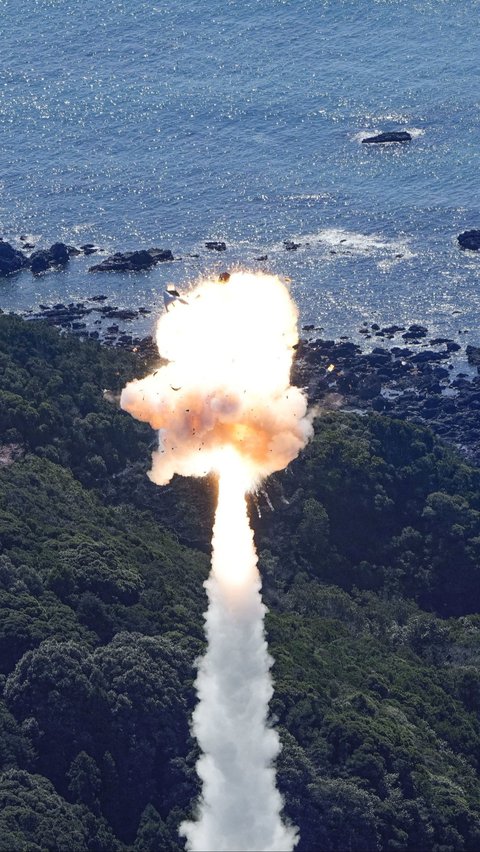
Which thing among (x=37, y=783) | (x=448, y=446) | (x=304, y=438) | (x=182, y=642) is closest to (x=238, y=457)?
(x=304, y=438)

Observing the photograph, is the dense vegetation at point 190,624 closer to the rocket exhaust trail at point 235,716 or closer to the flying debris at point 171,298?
the rocket exhaust trail at point 235,716

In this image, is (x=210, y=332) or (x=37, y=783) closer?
(x=37, y=783)

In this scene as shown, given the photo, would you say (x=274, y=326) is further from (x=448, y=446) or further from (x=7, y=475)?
(x=448, y=446)

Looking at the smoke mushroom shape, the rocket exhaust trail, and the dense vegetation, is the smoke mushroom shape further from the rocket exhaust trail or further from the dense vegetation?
the dense vegetation

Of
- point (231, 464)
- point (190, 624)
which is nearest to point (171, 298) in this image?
point (231, 464)

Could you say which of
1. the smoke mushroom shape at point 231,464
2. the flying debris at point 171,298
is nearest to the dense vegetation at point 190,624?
the smoke mushroom shape at point 231,464

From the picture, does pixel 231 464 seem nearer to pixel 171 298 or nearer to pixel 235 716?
pixel 171 298
